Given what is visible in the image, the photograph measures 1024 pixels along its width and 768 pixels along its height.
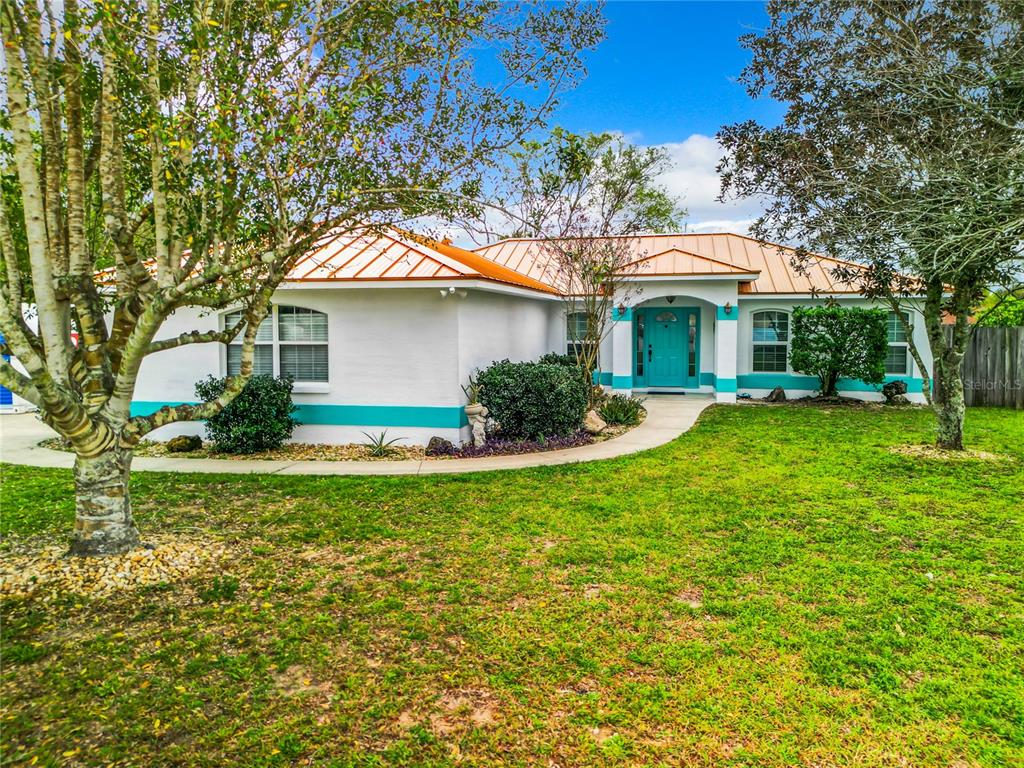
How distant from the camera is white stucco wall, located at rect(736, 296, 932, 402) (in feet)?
55.9

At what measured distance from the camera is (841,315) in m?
16.0

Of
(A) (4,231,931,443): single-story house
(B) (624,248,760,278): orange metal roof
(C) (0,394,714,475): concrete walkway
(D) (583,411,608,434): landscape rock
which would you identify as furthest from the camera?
(B) (624,248,760,278): orange metal roof

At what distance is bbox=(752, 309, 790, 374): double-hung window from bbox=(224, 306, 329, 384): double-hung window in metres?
12.8

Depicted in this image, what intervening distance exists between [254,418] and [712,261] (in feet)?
40.9

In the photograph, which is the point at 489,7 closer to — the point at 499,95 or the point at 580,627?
the point at 499,95

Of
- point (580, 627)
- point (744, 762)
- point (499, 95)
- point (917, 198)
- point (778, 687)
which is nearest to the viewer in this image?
point (744, 762)

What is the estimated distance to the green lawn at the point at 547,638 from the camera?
10.7 feet

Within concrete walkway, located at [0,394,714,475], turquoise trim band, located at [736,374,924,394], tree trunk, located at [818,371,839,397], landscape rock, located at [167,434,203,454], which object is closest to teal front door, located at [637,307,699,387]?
turquoise trim band, located at [736,374,924,394]

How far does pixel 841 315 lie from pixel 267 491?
14501 millimetres

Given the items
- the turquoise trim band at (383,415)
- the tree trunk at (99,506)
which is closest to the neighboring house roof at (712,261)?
the turquoise trim band at (383,415)

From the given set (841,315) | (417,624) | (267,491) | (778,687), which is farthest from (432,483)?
(841,315)

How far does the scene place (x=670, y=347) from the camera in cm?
1922

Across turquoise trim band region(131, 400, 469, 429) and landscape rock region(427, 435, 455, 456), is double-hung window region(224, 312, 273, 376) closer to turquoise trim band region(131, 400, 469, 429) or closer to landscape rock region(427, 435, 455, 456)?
turquoise trim band region(131, 400, 469, 429)

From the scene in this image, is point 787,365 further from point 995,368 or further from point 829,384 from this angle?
point 995,368
